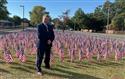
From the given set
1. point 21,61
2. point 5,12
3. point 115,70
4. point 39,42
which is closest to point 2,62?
point 21,61

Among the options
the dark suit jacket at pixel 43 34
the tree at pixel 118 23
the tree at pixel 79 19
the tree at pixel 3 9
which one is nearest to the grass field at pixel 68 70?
the dark suit jacket at pixel 43 34

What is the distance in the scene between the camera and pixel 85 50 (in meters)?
14.9

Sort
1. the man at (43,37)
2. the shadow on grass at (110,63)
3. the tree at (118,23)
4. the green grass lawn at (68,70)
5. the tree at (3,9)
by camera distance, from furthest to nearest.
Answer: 1. the tree at (118,23)
2. the tree at (3,9)
3. the shadow on grass at (110,63)
4. the man at (43,37)
5. the green grass lawn at (68,70)

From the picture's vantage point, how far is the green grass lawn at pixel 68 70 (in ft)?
34.8

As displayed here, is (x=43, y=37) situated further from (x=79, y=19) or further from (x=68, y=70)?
(x=79, y=19)

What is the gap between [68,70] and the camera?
1180 cm

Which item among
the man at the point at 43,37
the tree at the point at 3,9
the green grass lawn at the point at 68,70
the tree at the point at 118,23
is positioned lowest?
the green grass lawn at the point at 68,70

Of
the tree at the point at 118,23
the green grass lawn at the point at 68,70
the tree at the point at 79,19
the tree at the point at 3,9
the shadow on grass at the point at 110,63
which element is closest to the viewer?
the green grass lawn at the point at 68,70

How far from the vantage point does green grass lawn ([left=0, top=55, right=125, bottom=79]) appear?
34.8ft

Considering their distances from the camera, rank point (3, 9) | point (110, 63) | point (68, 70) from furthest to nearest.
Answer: point (3, 9) < point (110, 63) < point (68, 70)

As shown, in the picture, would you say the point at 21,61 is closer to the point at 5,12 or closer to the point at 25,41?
the point at 25,41

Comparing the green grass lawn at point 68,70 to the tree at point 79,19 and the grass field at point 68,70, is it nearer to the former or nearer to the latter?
the grass field at point 68,70

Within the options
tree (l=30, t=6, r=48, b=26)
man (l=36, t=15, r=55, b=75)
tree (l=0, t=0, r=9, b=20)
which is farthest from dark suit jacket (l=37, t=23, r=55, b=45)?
tree (l=30, t=6, r=48, b=26)

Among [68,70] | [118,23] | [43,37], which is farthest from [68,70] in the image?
[118,23]
